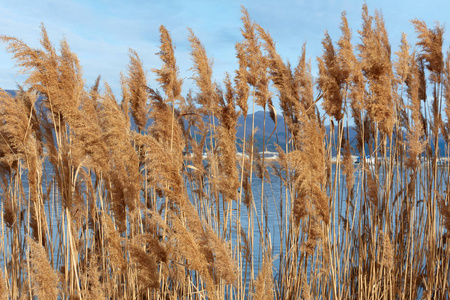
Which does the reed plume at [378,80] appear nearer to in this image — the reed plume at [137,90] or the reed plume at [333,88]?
the reed plume at [333,88]

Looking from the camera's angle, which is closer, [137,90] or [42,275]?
[42,275]

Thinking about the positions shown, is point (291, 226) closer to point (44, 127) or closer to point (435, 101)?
point (435, 101)

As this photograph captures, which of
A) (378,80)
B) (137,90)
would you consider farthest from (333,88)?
(137,90)

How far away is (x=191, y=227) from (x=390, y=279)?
1.99 meters

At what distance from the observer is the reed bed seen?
8.80 feet

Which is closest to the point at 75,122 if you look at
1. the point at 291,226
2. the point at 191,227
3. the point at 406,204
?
the point at 191,227

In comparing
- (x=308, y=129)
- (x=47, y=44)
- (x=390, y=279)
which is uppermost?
(x=47, y=44)

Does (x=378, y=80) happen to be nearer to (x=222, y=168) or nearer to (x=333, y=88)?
(x=333, y=88)

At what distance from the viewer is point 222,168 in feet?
9.83

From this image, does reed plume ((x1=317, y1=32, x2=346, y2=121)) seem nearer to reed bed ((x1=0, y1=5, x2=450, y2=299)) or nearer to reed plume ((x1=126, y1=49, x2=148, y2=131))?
reed bed ((x1=0, y1=5, x2=450, y2=299))

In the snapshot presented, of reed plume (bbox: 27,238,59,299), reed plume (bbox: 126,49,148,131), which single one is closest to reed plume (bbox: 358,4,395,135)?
reed plume (bbox: 126,49,148,131)

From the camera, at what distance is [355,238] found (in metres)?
4.01

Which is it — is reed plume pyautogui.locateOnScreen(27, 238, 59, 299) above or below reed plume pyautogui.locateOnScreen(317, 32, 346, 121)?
below

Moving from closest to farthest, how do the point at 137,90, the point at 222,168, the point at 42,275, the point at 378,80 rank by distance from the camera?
the point at 42,275 < the point at 222,168 < the point at 378,80 < the point at 137,90
